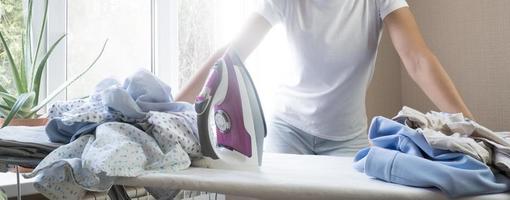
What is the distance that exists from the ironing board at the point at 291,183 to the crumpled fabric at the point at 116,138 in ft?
0.12

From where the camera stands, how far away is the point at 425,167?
59 centimetres

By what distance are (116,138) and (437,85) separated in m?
0.71

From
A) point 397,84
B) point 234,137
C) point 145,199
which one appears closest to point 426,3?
point 397,84

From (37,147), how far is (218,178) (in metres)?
0.36

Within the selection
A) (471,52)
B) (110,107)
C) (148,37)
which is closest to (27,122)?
(110,107)

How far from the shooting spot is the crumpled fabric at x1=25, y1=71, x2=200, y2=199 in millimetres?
750

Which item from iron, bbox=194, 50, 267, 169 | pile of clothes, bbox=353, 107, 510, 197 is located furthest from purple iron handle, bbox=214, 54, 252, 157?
pile of clothes, bbox=353, 107, 510, 197

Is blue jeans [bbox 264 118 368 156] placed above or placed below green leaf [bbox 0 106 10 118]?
below

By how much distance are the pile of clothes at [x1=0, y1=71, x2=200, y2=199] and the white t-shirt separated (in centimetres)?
55

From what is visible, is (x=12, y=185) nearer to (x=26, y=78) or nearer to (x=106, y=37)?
(x=26, y=78)

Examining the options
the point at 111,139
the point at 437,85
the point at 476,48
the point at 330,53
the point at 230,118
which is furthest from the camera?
the point at 476,48

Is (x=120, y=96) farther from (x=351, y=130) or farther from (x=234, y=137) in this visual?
(x=351, y=130)

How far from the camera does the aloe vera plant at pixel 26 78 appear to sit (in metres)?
1.24

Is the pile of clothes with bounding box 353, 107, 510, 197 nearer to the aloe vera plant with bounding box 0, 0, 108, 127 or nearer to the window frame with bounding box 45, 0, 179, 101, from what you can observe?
the aloe vera plant with bounding box 0, 0, 108, 127
